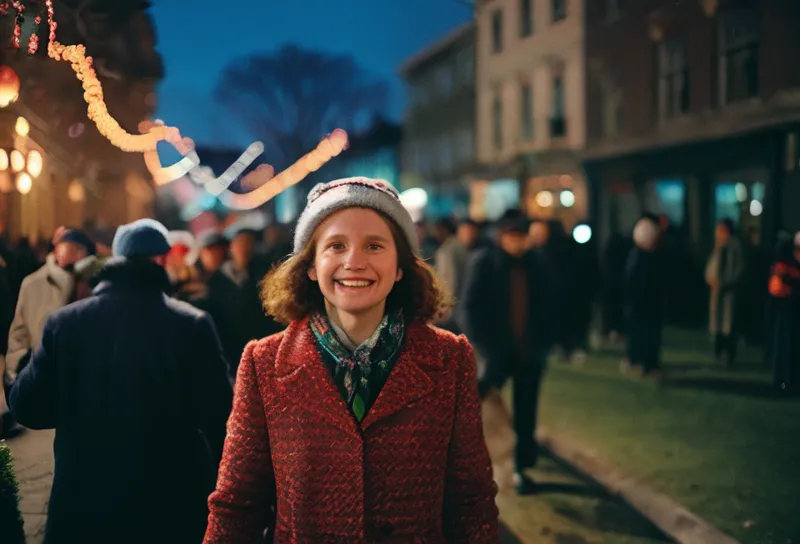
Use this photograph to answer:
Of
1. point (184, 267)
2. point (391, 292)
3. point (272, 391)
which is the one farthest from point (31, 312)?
point (184, 267)

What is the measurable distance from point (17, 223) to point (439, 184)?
36.3 meters

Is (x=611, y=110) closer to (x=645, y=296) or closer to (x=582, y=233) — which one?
(x=582, y=233)

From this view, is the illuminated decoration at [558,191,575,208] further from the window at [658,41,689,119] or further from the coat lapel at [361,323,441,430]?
the coat lapel at [361,323,441,430]

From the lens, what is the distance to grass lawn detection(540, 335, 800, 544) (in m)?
5.58

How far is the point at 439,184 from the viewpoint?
39.4 m

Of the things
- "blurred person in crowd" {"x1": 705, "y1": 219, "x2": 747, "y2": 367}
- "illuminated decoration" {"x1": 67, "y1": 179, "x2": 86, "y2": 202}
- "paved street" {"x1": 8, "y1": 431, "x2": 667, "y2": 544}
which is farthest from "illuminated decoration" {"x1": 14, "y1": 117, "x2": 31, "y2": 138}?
"blurred person in crowd" {"x1": 705, "y1": 219, "x2": 747, "y2": 367}

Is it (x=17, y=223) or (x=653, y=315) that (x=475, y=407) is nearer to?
(x=17, y=223)

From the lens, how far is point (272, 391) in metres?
2.38

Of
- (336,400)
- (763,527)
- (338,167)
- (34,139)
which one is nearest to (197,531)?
(336,400)

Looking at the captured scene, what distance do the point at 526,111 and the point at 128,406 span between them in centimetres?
2268

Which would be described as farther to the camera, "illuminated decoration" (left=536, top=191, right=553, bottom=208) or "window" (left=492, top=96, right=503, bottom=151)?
"window" (left=492, top=96, right=503, bottom=151)

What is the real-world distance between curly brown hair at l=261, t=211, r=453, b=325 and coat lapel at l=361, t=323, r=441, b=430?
0.16 meters

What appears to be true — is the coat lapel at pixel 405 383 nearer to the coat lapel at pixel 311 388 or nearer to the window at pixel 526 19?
the coat lapel at pixel 311 388

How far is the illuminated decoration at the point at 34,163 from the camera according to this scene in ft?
Result: 11.5
